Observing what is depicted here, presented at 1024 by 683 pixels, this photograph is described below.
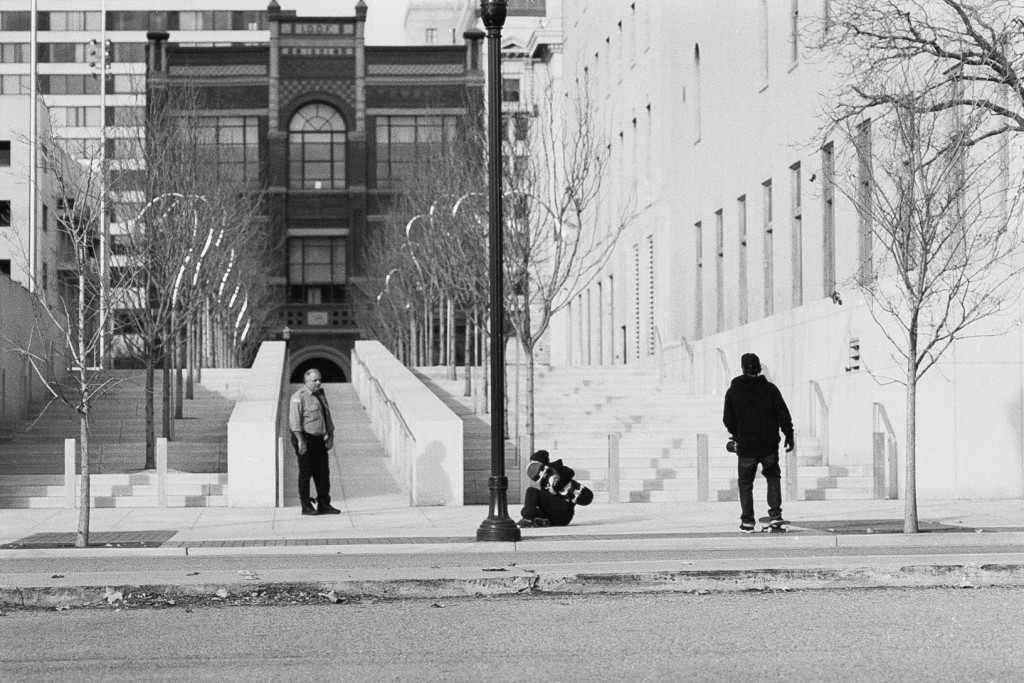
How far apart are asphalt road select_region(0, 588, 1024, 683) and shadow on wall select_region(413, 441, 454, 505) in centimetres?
939

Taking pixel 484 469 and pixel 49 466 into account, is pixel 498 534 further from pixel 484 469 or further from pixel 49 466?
pixel 49 466

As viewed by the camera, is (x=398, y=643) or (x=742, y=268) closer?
(x=398, y=643)

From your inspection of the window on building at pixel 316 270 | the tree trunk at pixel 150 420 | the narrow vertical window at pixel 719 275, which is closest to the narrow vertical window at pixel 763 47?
the narrow vertical window at pixel 719 275

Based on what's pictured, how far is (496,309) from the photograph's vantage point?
53.4 ft

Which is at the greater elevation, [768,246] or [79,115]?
[79,115]

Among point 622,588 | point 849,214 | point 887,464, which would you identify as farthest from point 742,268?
point 622,588

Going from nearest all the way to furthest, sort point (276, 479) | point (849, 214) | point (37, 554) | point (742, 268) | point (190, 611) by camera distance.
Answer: point (190, 611) < point (37, 554) < point (276, 479) < point (849, 214) < point (742, 268)

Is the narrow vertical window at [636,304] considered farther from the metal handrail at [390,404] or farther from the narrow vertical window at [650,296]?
the metal handrail at [390,404]

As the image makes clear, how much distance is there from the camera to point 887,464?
73.4 ft

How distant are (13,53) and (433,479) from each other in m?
95.6

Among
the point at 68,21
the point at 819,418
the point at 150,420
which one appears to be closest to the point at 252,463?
the point at 150,420

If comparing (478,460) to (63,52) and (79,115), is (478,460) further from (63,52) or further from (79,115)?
(63,52)

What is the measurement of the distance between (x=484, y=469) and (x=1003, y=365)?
6880 mm

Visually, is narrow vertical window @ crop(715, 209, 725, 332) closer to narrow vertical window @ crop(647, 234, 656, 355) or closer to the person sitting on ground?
narrow vertical window @ crop(647, 234, 656, 355)
